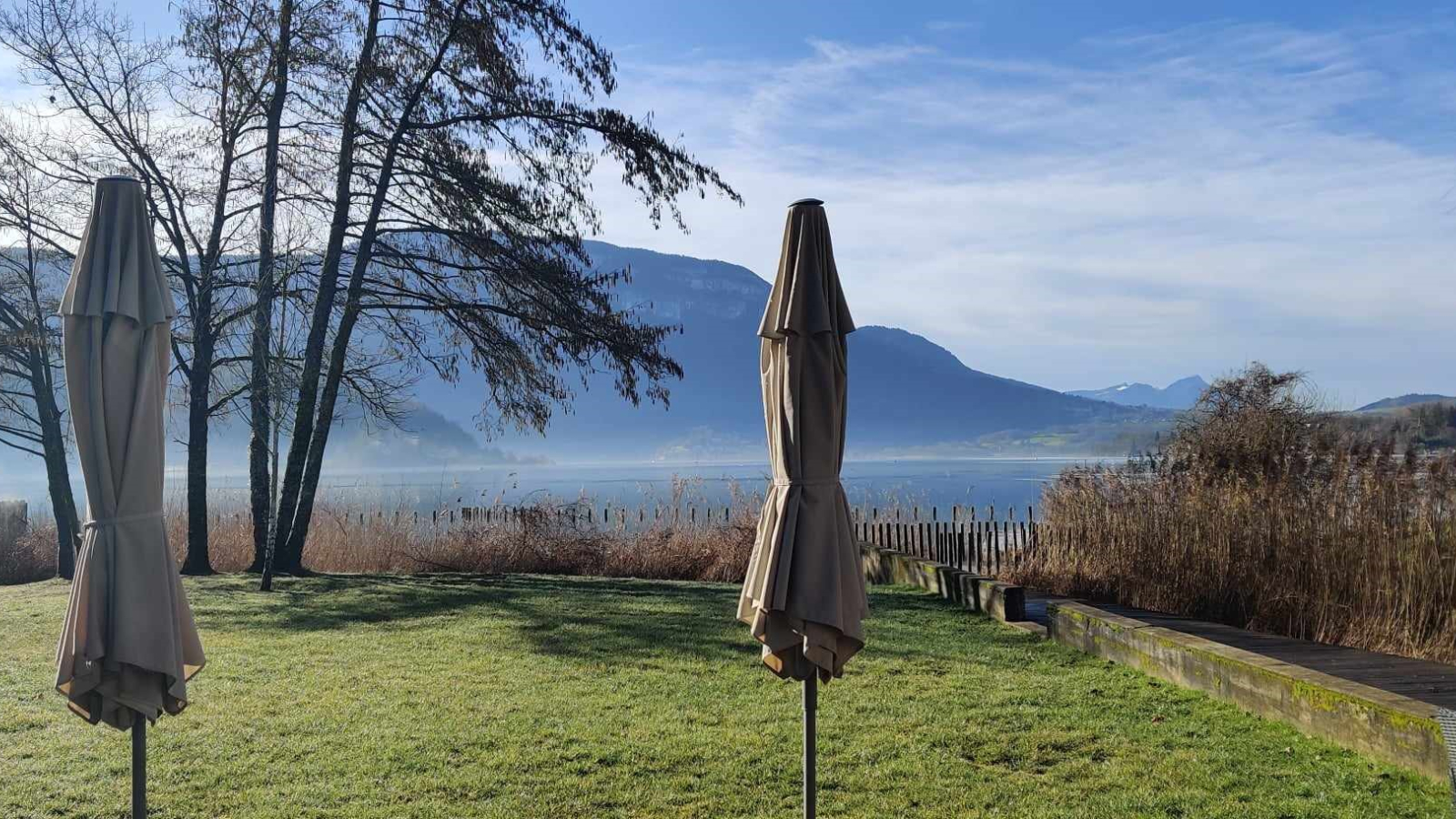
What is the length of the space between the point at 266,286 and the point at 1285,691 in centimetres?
1219

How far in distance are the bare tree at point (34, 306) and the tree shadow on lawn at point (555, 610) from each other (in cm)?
513

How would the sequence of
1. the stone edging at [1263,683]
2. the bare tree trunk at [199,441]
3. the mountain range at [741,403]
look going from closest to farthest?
the stone edging at [1263,683] → the bare tree trunk at [199,441] → the mountain range at [741,403]

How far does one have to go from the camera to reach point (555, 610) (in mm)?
9562

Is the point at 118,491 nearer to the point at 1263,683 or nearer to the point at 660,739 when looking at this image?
the point at 660,739

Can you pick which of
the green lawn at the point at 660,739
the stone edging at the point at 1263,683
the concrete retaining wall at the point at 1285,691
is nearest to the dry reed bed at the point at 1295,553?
the stone edging at the point at 1263,683

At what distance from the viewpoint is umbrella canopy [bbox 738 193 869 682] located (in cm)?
364

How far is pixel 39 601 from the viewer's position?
36.0ft

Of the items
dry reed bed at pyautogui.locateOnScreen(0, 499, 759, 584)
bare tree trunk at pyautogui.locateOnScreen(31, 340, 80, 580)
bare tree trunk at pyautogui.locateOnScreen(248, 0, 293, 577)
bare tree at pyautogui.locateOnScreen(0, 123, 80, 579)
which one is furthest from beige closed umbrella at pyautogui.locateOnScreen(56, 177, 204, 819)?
Result: bare tree at pyautogui.locateOnScreen(0, 123, 80, 579)

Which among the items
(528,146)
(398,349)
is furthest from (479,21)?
(398,349)

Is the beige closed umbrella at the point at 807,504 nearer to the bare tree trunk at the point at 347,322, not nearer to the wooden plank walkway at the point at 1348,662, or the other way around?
the wooden plank walkway at the point at 1348,662

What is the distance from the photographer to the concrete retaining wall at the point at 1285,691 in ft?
14.6

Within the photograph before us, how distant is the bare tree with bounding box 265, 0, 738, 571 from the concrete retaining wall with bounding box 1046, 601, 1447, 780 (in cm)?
836

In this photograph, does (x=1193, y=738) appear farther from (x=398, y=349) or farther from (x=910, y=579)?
(x=398, y=349)

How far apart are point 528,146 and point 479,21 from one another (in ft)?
5.88
